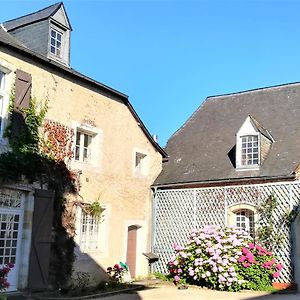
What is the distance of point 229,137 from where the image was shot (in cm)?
1537

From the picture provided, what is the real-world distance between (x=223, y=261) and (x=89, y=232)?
3.89 m

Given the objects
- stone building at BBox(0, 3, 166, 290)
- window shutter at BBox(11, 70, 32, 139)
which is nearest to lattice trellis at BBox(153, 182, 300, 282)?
stone building at BBox(0, 3, 166, 290)

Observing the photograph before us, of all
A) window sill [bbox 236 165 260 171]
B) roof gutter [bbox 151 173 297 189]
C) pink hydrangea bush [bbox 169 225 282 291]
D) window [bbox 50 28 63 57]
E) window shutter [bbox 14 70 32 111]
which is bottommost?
pink hydrangea bush [bbox 169 225 282 291]

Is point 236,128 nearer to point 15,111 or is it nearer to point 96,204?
point 96,204

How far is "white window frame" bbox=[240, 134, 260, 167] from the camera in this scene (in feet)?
45.1

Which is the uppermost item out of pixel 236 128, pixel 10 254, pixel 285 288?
pixel 236 128

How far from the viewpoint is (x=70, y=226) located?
11750 millimetres

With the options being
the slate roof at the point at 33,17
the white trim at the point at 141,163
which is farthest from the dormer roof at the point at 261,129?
the slate roof at the point at 33,17

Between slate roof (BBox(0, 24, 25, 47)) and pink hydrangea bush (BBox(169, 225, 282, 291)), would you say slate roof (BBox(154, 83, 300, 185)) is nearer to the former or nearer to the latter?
pink hydrangea bush (BBox(169, 225, 282, 291))

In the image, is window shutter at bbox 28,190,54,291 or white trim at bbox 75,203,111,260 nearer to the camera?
window shutter at bbox 28,190,54,291

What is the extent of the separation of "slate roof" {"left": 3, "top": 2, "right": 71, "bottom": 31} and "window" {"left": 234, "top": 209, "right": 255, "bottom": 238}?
27.5 ft

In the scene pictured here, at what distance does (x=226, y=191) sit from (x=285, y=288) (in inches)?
132

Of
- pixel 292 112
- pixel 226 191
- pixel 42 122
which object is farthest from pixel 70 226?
pixel 292 112

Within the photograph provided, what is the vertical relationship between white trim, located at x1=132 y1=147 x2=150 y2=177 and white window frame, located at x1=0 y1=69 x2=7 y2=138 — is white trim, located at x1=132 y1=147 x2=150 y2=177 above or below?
below
